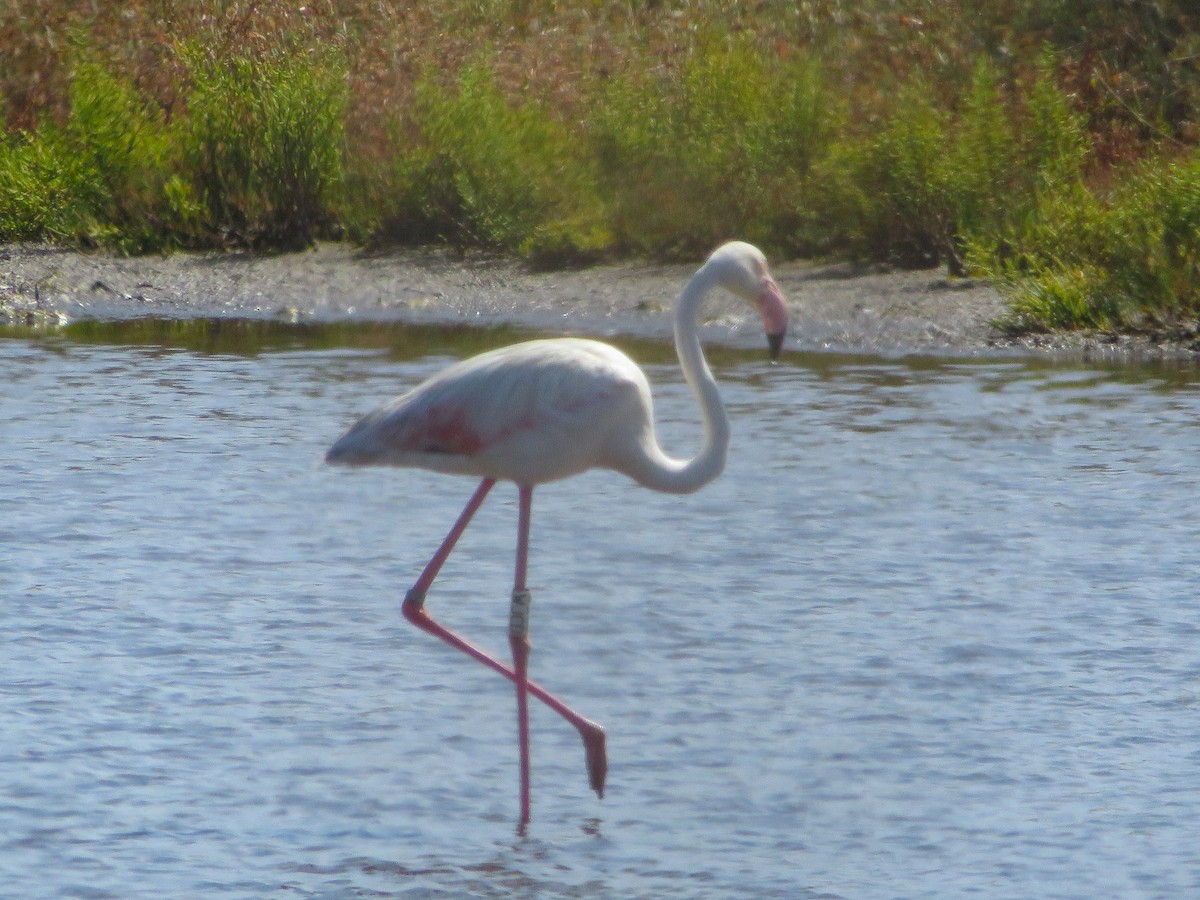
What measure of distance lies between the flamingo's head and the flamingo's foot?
1157 millimetres

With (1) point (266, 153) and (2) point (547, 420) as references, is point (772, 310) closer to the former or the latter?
(2) point (547, 420)

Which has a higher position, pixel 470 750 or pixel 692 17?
pixel 692 17

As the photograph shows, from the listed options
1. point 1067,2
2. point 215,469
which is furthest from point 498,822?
point 1067,2

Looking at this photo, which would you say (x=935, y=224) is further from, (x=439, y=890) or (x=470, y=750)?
Result: (x=439, y=890)

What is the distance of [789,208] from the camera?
13.7 m

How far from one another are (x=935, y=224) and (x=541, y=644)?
7285mm

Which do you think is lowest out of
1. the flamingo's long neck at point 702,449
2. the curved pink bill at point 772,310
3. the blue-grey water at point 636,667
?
the blue-grey water at point 636,667

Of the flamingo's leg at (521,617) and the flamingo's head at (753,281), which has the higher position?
the flamingo's head at (753,281)

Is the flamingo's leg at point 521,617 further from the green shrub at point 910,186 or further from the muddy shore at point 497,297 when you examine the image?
the green shrub at point 910,186

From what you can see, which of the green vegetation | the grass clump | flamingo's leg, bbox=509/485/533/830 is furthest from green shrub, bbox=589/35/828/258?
flamingo's leg, bbox=509/485/533/830

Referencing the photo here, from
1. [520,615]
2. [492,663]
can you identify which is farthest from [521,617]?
[492,663]

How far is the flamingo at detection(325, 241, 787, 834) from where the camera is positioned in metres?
5.52

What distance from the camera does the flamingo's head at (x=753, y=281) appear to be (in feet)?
18.5

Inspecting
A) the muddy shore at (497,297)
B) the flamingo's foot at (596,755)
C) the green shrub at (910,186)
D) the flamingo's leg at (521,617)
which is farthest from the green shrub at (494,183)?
the flamingo's foot at (596,755)
